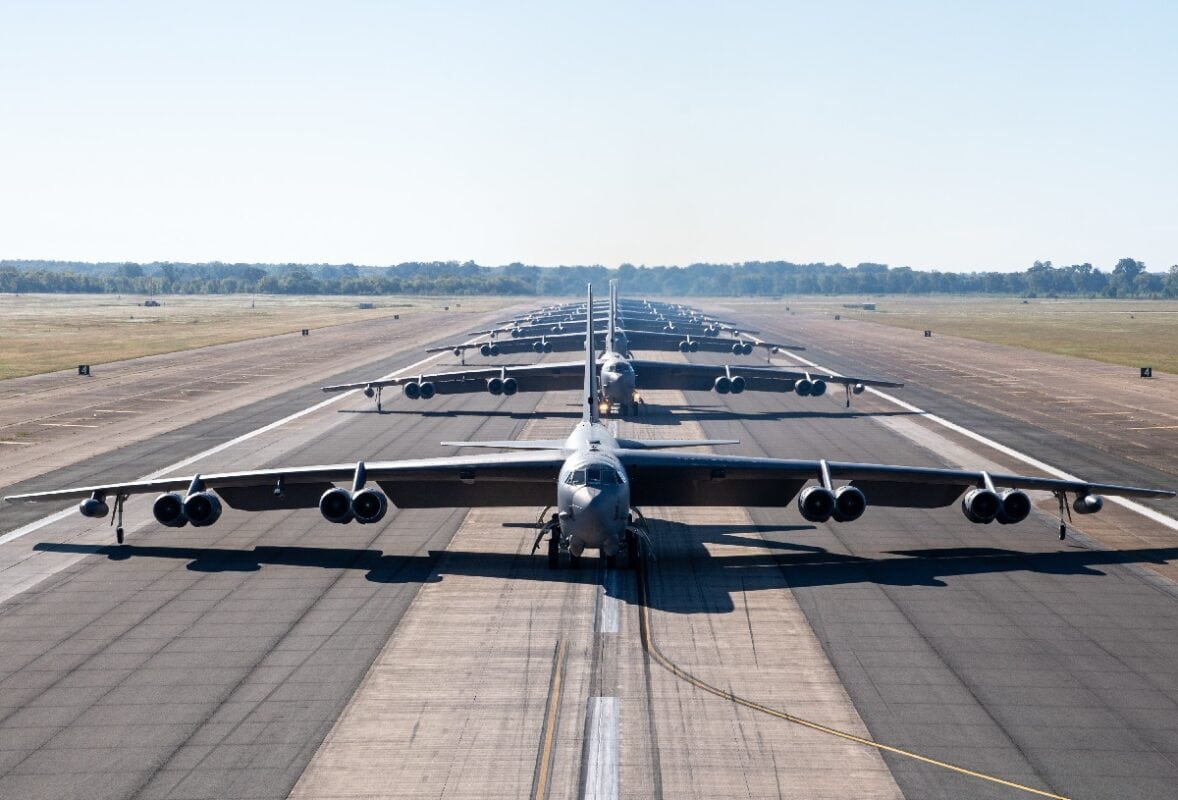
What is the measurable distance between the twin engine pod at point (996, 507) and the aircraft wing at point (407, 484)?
12.8m

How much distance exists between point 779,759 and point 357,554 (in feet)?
60.6

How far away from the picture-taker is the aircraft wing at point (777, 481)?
33188mm


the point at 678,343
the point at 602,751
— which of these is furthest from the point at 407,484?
the point at 678,343

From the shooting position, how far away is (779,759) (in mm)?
19094

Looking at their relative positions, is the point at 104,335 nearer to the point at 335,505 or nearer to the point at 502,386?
the point at 502,386

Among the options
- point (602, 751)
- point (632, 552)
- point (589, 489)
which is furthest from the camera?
point (632, 552)

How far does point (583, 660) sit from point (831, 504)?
433 inches

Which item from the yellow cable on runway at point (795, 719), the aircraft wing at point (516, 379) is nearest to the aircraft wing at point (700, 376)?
the aircraft wing at point (516, 379)

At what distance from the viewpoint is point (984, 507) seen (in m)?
32.1

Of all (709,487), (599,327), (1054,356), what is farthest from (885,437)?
(599,327)

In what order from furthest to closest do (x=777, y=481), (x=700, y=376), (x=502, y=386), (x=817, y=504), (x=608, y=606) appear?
(x=700, y=376) → (x=502, y=386) → (x=777, y=481) → (x=817, y=504) → (x=608, y=606)

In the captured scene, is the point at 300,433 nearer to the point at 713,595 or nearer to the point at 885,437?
the point at 885,437

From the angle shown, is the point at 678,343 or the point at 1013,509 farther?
the point at 678,343

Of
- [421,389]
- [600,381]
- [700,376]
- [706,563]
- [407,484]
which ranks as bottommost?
[421,389]
